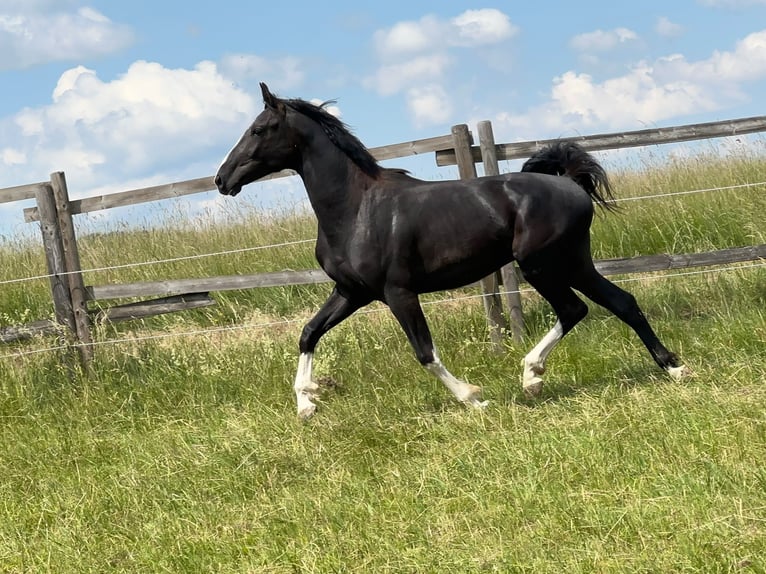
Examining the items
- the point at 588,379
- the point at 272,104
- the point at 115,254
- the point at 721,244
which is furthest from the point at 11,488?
the point at 721,244

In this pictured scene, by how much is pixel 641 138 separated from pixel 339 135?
2897 mm

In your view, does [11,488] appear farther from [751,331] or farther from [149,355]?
[751,331]

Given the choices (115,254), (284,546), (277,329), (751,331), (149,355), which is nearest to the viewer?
(284,546)

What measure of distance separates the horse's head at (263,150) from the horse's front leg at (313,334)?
3.09 feet

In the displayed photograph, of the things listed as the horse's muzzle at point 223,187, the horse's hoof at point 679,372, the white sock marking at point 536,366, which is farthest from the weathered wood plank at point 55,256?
the horse's hoof at point 679,372

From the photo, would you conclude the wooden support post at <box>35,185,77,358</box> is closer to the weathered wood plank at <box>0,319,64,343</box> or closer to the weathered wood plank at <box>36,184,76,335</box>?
the weathered wood plank at <box>36,184,76,335</box>

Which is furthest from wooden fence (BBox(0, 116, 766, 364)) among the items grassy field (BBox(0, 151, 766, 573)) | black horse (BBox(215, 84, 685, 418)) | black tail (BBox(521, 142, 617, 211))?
black horse (BBox(215, 84, 685, 418))

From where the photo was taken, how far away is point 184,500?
4883 mm

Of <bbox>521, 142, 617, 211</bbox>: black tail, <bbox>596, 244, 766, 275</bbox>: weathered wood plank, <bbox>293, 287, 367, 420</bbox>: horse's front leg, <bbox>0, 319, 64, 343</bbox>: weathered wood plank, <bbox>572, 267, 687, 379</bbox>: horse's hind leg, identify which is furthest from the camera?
<bbox>0, 319, 64, 343</bbox>: weathered wood plank

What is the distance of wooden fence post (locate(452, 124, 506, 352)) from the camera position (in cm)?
768

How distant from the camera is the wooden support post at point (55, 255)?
8.16 metres

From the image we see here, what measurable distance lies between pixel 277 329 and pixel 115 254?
3.27 m

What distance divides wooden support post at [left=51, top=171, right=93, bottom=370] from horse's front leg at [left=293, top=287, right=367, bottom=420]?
8.51 feet

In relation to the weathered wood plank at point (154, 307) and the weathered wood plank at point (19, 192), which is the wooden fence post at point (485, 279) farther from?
the weathered wood plank at point (19, 192)
